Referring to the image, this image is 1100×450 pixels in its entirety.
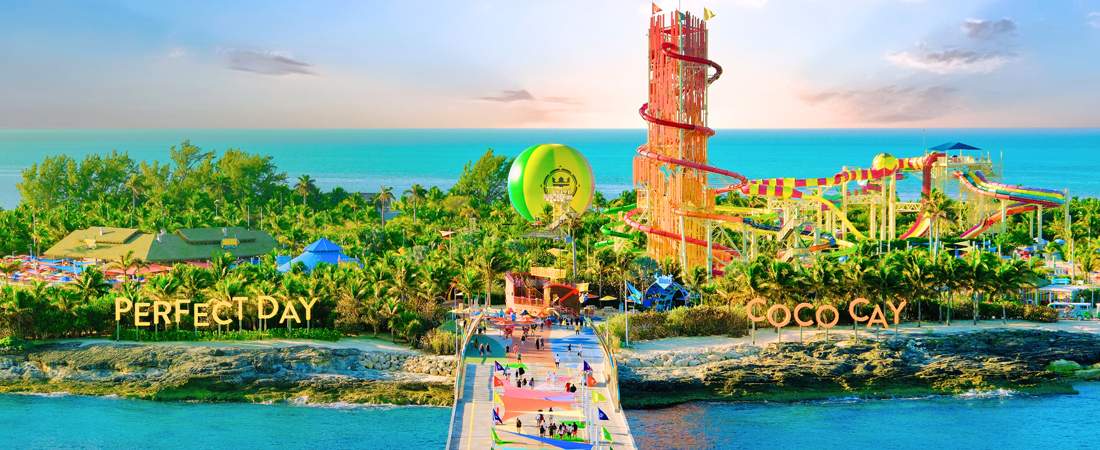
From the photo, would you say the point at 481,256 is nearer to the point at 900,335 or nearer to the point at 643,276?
the point at 643,276

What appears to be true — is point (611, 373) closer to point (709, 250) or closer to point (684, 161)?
point (709, 250)

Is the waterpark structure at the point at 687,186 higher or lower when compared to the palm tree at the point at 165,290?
higher

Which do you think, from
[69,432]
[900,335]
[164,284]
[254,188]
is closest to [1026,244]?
Answer: [900,335]

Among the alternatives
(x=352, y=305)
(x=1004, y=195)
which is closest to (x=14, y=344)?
(x=352, y=305)

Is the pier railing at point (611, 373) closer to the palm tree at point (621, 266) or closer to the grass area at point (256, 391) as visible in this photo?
the grass area at point (256, 391)

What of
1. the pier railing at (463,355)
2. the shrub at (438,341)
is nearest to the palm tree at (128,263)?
the shrub at (438,341)

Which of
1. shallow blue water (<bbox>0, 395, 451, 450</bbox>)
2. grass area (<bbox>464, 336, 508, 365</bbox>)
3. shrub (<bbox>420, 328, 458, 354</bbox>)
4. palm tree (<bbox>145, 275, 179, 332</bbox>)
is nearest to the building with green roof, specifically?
palm tree (<bbox>145, 275, 179, 332</bbox>)
